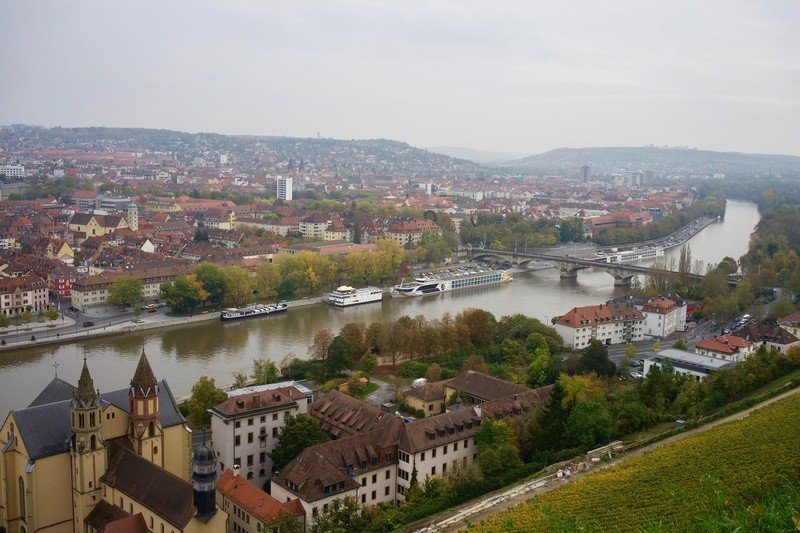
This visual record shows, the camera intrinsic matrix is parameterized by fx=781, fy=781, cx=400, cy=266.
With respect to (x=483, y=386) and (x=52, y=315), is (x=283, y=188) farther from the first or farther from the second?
(x=483, y=386)

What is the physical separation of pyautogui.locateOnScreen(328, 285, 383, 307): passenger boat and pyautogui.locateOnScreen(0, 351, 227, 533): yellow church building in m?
12.1

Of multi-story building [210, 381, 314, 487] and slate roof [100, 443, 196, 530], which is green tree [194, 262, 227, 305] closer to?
multi-story building [210, 381, 314, 487]

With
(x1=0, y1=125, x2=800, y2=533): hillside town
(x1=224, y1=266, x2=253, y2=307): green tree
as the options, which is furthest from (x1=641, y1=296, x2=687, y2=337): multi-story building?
(x1=224, y1=266, x2=253, y2=307): green tree

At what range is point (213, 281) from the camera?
18.7m

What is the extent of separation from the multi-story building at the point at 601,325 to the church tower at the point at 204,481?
9.86 metres

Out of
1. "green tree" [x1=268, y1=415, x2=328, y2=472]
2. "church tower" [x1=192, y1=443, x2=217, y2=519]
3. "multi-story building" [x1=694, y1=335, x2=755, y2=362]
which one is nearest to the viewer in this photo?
"church tower" [x1=192, y1=443, x2=217, y2=519]

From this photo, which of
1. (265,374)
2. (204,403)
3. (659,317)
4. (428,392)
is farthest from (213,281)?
(659,317)

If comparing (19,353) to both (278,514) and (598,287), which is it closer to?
(278,514)

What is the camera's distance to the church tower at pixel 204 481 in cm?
662

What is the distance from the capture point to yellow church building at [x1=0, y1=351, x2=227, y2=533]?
22.9 feet

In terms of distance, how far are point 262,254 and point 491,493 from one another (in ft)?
58.5

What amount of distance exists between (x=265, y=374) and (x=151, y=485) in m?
5.24

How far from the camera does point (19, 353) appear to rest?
14.7 metres

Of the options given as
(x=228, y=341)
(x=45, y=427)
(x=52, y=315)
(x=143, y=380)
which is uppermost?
(x=143, y=380)
